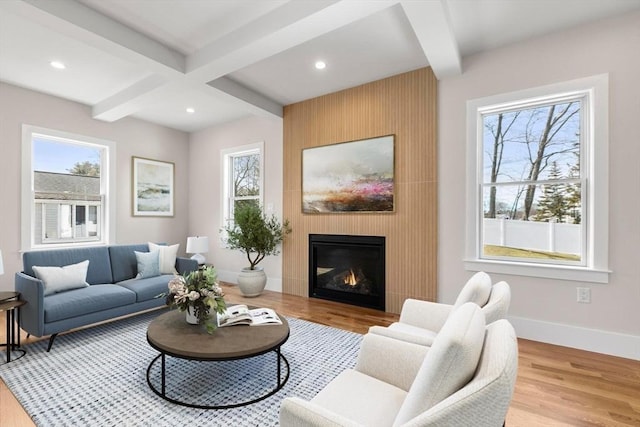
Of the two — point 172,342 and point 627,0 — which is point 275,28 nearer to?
point 172,342

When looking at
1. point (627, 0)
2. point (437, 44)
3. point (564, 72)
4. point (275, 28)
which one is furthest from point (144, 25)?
point (627, 0)

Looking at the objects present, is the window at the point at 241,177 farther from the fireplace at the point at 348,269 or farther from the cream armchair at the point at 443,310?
the cream armchair at the point at 443,310

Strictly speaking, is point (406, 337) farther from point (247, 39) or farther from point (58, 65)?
point (58, 65)

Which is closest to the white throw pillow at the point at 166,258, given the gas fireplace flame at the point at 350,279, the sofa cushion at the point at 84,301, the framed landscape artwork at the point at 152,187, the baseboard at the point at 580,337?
the sofa cushion at the point at 84,301

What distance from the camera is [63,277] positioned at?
10.2 feet

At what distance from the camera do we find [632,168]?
8.59 ft

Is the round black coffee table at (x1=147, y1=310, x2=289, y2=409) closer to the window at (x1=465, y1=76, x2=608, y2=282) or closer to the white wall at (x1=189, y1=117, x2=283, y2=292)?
the window at (x1=465, y1=76, x2=608, y2=282)

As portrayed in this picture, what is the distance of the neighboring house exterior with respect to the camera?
167 inches

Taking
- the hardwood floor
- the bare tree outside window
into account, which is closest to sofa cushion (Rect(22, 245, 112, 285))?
the hardwood floor

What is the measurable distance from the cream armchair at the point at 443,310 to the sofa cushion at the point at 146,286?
2.77m

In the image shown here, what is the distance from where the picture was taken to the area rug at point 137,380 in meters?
1.86

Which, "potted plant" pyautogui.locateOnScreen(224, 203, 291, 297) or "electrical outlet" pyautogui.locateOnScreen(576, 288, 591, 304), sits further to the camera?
"potted plant" pyautogui.locateOnScreen(224, 203, 291, 297)

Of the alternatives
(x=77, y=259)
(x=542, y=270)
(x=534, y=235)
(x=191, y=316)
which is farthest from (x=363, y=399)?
(x=77, y=259)

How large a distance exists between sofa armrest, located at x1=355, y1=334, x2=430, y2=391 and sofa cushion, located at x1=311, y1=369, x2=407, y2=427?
0.14ft
